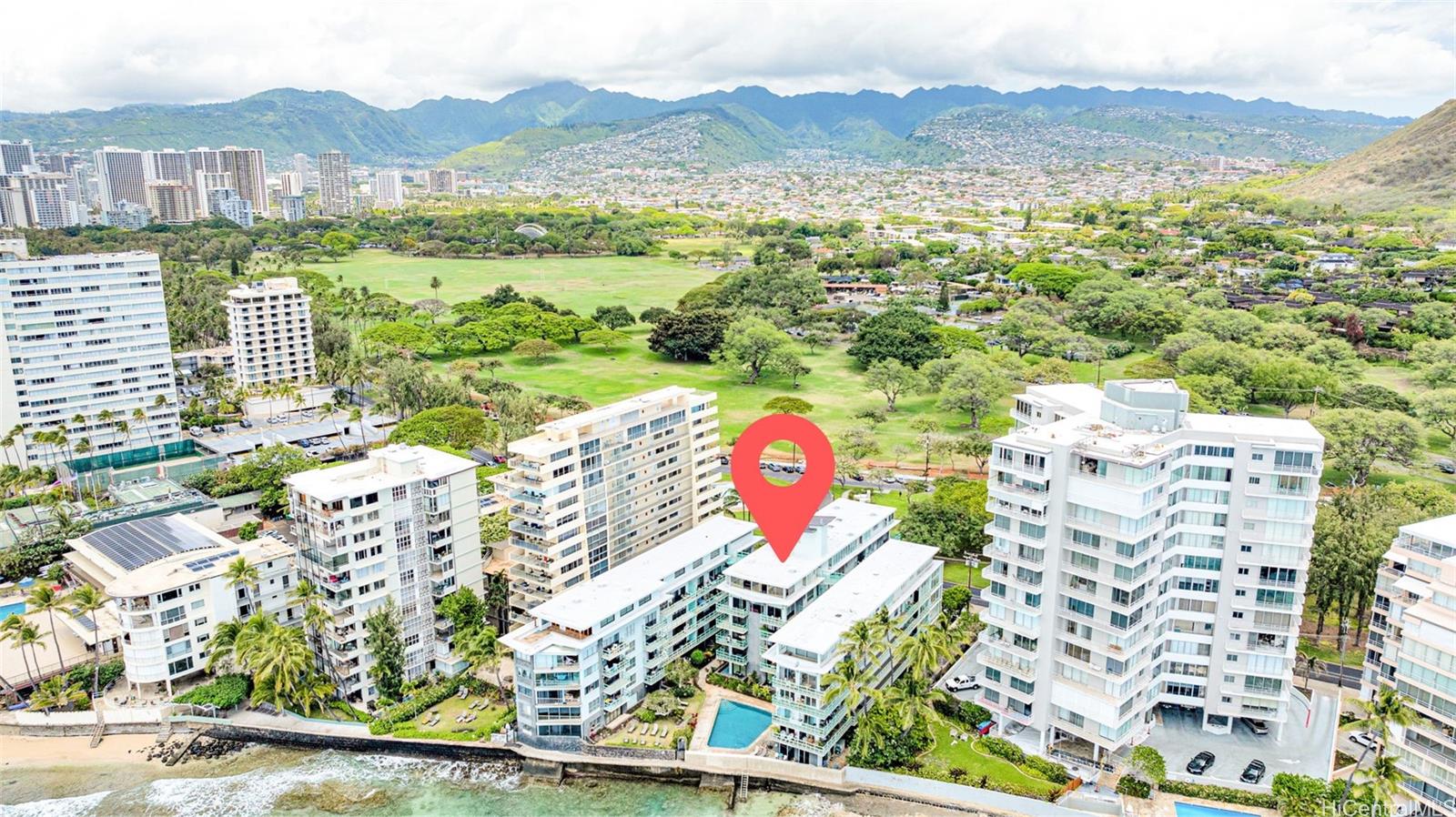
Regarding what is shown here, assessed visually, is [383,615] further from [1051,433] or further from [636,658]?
[1051,433]

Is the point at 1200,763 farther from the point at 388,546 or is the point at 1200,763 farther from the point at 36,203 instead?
the point at 36,203

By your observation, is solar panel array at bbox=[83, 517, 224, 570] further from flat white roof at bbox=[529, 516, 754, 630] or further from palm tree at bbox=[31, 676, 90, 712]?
flat white roof at bbox=[529, 516, 754, 630]

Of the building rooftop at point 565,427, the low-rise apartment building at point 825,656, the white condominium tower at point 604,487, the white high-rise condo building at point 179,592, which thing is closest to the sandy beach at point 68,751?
the white high-rise condo building at point 179,592

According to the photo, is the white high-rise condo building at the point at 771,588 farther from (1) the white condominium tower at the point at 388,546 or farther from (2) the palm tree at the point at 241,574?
(2) the palm tree at the point at 241,574

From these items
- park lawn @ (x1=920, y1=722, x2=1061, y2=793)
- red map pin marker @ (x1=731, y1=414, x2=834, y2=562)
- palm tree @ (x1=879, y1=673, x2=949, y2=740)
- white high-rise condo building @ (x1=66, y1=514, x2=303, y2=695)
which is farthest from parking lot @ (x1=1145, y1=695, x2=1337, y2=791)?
white high-rise condo building @ (x1=66, y1=514, x2=303, y2=695)

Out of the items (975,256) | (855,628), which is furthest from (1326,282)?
(855,628)

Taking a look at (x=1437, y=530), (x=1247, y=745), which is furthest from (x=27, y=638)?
(x=1437, y=530)

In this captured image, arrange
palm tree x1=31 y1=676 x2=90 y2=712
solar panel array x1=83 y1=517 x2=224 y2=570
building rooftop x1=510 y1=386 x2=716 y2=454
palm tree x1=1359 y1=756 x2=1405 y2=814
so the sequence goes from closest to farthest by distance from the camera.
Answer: palm tree x1=1359 y1=756 x2=1405 y2=814 → palm tree x1=31 y1=676 x2=90 y2=712 → building rooftop x1=510 y1=386 x2=716 y2=454 → solar panel array x1=83 y1=517 x2=224 y2=570
